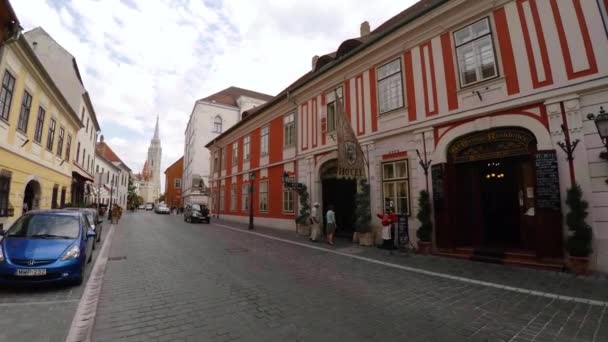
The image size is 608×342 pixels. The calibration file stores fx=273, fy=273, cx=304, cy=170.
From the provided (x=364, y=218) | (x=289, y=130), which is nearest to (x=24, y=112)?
(x=289, y=130)

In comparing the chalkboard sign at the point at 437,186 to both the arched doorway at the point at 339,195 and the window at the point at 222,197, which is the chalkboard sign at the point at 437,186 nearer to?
the arched doorway at the point at 339,195

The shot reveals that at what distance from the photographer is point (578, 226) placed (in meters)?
6.49

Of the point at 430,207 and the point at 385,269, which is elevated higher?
the point at 430,207

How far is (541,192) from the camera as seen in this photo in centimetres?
719

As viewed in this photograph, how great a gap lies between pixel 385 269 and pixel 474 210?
4.47m

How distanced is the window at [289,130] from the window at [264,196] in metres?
3.76

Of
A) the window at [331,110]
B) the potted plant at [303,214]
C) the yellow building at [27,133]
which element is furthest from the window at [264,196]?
the yellow building at [27,133]

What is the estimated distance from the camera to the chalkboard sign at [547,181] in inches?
275

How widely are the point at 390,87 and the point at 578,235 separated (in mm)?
7755

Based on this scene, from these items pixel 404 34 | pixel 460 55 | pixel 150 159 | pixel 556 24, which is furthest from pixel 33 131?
pixel 150 159

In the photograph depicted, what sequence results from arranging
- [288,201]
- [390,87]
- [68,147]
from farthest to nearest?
[68,147] → [288,201] → [390,87]

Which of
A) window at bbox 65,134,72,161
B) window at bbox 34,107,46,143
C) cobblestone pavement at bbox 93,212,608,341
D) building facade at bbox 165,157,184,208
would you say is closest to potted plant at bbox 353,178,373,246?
cobblestone pavement at bbox 93,212,608,341

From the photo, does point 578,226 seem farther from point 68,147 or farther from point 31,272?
point 68,147

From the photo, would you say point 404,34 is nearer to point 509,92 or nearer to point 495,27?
point 495,27
